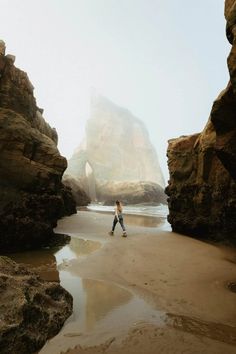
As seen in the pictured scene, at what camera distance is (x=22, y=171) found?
11.6 m

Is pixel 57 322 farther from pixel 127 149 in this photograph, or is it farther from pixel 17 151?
pixel 127 149

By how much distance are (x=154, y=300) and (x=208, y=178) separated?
8953 millimetres

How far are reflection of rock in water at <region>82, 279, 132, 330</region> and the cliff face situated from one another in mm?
4584

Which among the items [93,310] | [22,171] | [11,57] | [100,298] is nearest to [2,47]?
[11,57]

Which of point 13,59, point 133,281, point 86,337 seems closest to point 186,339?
point 86,337

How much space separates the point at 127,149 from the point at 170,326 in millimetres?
108907

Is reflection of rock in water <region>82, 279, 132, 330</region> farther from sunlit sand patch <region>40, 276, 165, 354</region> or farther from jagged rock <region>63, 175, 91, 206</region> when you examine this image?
jagged rock <region>63, 175, 91, 206</region>

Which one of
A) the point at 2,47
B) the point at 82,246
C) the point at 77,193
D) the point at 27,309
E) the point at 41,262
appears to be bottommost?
the point at 41,262

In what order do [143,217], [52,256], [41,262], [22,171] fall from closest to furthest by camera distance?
1. [41,262]
2. [52,256]
3. [22,171]
4. [143,217]

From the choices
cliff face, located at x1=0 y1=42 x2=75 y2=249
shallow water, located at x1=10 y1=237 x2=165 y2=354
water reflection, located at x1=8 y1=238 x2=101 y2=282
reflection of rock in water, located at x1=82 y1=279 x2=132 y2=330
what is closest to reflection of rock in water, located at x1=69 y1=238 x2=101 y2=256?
water reflection, located at x1=8 y1=238 x2=101 y2=282

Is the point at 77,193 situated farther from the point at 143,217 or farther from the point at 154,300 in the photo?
the point at 154,300

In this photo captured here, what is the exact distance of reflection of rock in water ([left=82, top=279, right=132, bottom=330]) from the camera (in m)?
5.36

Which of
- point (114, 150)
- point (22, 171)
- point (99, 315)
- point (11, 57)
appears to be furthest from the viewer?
point (114, 150)

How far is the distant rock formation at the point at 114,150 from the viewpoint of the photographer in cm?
8988
